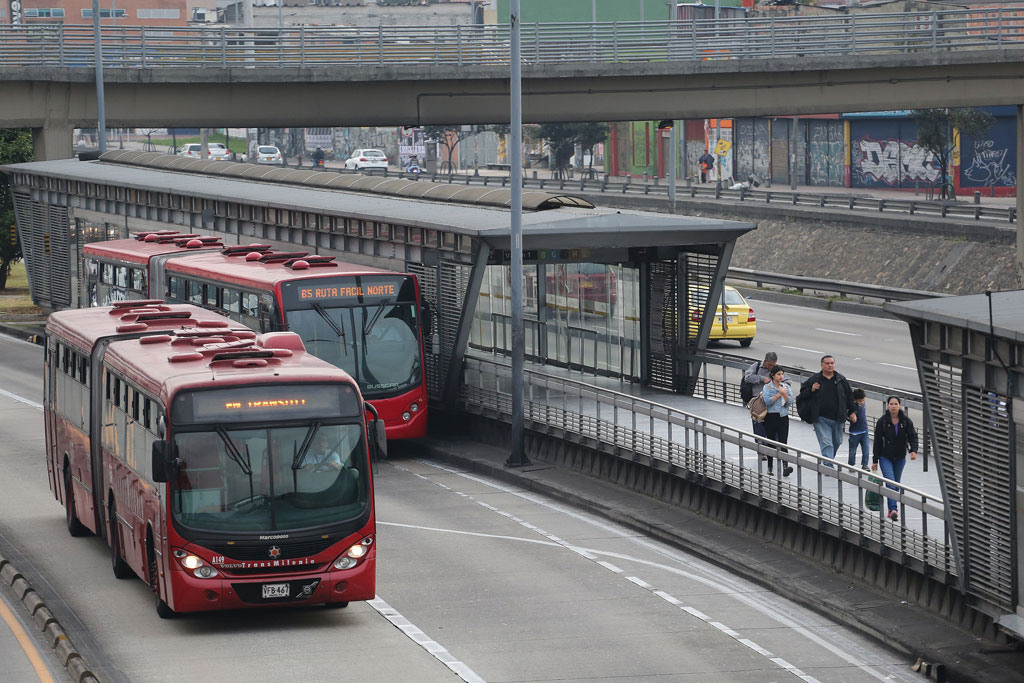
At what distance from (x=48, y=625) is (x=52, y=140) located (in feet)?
112

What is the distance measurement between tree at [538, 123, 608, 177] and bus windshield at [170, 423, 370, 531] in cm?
8047

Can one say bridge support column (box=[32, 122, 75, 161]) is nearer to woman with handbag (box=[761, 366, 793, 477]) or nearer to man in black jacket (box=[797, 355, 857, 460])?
woman with handbag (box=[761, 366, 793, 477])

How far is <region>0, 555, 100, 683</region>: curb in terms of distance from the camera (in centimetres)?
1422

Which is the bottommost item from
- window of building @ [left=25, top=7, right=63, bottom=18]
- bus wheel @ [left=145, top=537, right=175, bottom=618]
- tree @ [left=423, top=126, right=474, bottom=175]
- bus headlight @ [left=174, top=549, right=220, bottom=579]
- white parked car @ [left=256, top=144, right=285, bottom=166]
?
bus wheel @ [left=145, top=537, right=175, bottom=618]

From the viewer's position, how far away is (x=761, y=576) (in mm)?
17922

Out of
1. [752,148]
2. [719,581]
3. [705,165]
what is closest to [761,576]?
[719,581]

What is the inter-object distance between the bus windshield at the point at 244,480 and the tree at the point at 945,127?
192 feet

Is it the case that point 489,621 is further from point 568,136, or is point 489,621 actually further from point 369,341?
point 568,136

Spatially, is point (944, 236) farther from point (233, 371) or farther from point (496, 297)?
point (233, 371)

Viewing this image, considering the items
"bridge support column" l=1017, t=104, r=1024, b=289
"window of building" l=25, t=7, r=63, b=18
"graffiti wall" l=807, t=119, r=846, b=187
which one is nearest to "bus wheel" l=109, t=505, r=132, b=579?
"bridge support column" l=1017, t=104, r=1024, b=289

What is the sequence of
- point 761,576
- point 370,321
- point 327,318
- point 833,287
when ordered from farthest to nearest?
point 833,287 < point 370,321 < point 327,318 < point 761,576

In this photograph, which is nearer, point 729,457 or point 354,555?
point 354,555

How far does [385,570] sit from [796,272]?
47068 mm

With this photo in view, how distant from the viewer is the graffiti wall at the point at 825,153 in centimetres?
8381
